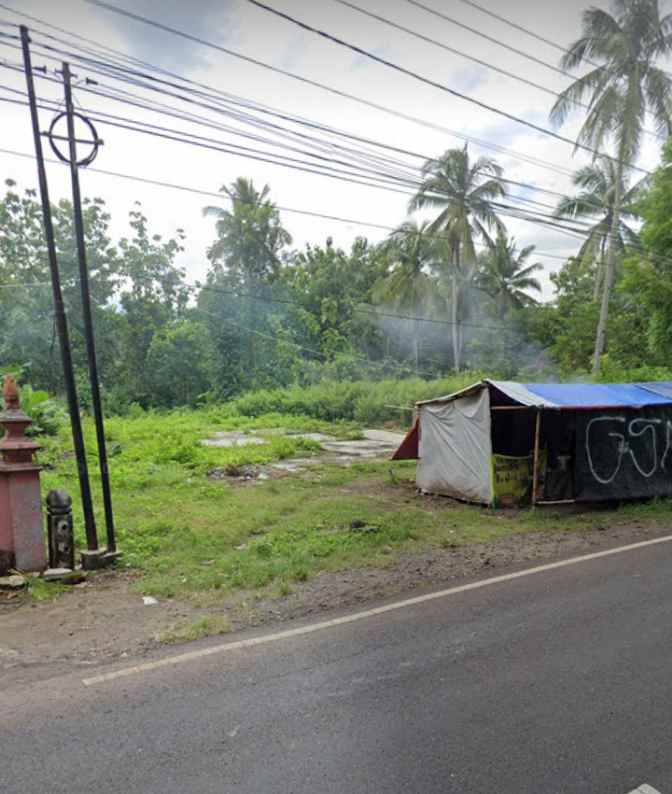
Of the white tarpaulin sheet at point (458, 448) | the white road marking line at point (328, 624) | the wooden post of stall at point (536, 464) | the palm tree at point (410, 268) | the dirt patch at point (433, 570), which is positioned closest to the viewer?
the white road marking line at point (328, 624)

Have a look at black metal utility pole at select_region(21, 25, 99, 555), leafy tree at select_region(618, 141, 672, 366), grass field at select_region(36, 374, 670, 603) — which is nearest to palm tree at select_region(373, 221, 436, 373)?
leafy tree at select_region(618, 141, 672, 366)

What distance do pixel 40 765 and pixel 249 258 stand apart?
35.7m

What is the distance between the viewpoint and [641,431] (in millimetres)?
9844

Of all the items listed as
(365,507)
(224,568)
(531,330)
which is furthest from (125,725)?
(531,330)

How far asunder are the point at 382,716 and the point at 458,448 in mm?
7140

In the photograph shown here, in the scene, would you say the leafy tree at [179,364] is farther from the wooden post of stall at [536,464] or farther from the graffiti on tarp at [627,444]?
the graffiti on tarp at [627,444]

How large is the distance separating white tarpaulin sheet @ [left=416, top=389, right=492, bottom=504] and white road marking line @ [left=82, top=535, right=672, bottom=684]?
2.95 metres

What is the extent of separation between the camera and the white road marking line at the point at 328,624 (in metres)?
3.92

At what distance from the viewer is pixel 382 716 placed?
127 inches

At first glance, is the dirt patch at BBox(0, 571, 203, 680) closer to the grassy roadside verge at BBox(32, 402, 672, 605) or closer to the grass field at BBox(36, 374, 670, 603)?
the grass field at BBox(36, 374, 670, 603)

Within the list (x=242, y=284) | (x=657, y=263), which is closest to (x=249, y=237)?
(x=242, y=284)

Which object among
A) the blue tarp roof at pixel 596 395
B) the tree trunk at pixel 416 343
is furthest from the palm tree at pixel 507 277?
the blue tarp roof at pixel 596 395

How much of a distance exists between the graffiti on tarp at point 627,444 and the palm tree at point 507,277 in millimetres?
25713

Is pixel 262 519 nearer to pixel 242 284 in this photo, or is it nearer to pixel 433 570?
pixel 433 570
